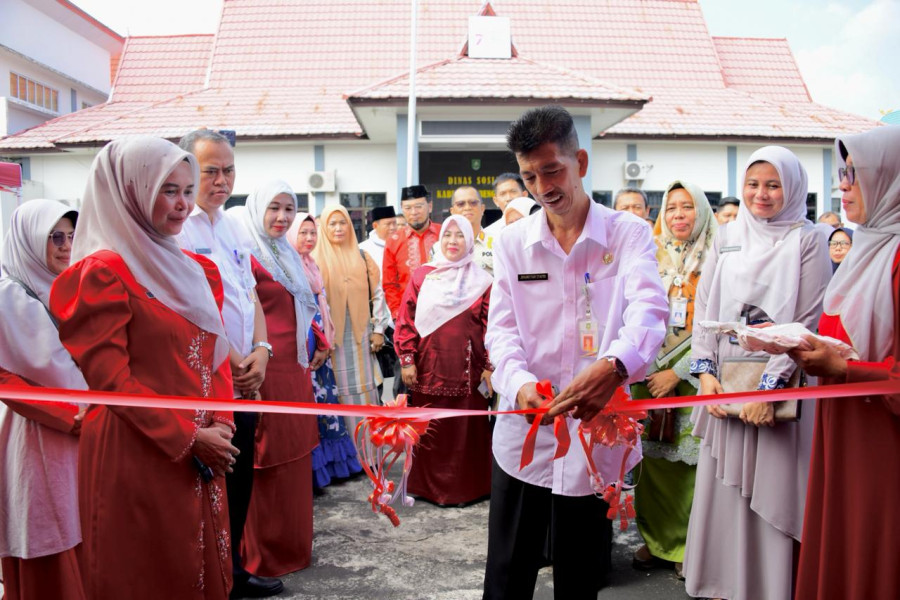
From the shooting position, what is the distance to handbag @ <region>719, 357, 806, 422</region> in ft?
9.27

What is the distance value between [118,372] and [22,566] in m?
1.20

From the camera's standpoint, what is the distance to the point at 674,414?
3.87 m

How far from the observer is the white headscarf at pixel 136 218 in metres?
2.22

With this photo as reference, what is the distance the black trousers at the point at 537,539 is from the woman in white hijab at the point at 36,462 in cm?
168

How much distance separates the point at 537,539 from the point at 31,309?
2.17 metres

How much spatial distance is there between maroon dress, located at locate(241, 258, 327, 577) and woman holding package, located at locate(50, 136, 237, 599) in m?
1.47

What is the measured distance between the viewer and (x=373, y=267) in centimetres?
612

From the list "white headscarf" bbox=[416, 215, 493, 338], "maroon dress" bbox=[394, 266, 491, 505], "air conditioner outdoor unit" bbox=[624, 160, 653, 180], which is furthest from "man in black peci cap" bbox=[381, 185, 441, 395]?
"air conditioner outdoor unit" bbox=[624, 160, 653, 180]

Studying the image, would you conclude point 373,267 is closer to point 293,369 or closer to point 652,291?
point 293,369

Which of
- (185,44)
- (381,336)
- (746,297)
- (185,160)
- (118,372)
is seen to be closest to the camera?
(118,372)

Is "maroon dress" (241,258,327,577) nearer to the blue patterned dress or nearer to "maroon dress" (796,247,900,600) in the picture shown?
the blue patterned dress

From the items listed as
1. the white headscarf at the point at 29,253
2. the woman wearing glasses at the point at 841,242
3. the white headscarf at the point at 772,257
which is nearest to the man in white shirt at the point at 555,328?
the white headscarf at the point at 772,257

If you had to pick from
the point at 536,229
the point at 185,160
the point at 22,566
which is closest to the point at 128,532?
the point at 22,566

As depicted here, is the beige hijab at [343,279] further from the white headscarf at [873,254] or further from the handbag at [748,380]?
the white headscarf at [873,254]
